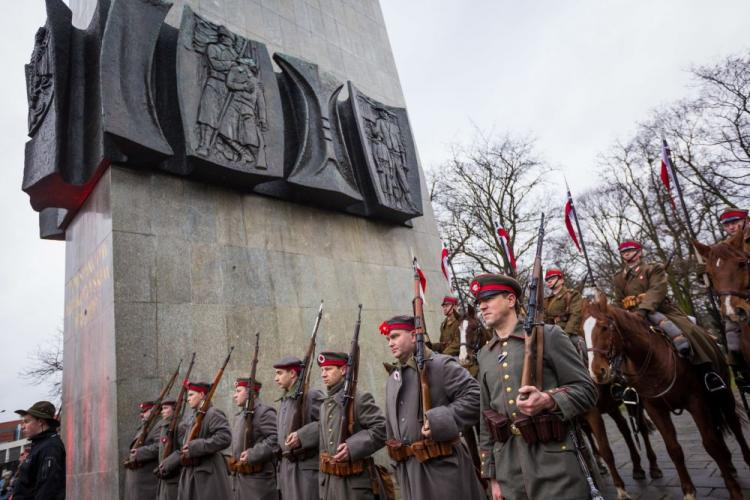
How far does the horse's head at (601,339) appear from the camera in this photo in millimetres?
4773

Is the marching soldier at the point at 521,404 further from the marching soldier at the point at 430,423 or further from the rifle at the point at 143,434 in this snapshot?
the rifle at the point at 143,434

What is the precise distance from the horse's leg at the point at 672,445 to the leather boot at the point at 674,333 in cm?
72

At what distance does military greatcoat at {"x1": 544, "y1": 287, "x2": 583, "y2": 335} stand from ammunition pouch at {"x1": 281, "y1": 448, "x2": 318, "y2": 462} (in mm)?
3737

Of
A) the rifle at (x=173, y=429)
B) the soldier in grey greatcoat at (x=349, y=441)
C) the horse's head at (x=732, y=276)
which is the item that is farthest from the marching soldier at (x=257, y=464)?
the horse's head at (x=732, y=276)

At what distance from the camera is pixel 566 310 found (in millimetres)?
7309

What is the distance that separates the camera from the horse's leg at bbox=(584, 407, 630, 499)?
213 inches

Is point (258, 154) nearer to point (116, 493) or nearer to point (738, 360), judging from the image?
point (116, 493)

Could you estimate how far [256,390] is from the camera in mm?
6477

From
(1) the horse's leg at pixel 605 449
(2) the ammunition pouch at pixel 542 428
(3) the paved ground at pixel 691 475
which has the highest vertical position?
(2) the ammunition pouch at pixel 542 428

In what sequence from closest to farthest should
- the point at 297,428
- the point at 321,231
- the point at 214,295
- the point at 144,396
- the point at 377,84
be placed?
the point at 297,428 < the point at 144,396 < the point at 214,295 < the point at 321,231 < the point at 377,84

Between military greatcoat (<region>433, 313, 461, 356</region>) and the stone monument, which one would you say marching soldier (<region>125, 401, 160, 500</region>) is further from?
military greatcoat (<region>433, 313, 461, 356</region>)

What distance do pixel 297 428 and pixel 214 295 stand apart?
3741mm

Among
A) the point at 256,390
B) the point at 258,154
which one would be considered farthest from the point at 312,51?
the point at 256,390

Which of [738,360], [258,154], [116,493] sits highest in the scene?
[258,154]
